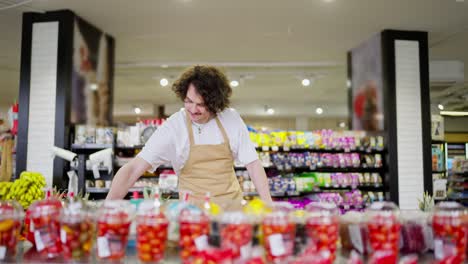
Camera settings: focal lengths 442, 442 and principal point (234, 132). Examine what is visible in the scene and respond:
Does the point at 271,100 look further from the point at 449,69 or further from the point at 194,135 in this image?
the point at 194,135

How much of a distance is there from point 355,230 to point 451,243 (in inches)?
12.3

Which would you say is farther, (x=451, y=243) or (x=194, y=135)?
(x=194, y=135)

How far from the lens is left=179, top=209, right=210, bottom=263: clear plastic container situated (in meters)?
1.40

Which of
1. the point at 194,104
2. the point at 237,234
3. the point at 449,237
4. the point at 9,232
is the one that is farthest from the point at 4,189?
the point at 449,237

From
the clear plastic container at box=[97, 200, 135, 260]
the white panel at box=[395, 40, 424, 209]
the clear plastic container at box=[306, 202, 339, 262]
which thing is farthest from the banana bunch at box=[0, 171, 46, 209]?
the white panel at box=[395, 40, 424, 209]

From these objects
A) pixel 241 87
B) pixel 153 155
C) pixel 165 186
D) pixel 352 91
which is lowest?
pixel 165 186

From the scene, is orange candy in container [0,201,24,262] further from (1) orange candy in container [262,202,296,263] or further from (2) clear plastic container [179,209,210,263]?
(1) orange candy in container [262,202,296,263]

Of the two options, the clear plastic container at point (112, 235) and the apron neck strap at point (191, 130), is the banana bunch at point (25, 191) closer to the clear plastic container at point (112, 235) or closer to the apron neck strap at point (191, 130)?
the apron neck strap at point (191, 130)

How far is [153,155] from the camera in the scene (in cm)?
249

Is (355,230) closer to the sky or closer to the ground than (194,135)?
closer to the ground

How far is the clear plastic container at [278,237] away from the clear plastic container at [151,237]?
334 mm

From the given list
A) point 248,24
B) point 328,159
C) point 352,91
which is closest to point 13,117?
point 248,24

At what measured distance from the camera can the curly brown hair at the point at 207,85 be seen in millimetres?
2484

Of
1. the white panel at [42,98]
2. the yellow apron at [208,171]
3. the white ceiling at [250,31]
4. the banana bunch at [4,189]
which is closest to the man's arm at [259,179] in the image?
the yellow apron at [208,171]
